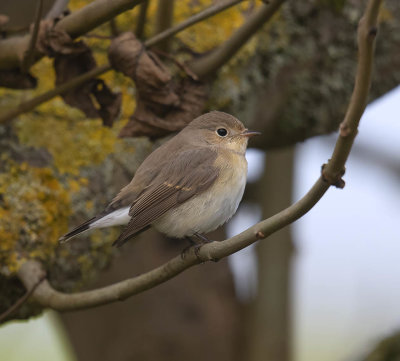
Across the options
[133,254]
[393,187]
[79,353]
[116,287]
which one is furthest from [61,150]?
[393,187]

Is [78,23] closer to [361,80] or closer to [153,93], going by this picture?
[153,93]

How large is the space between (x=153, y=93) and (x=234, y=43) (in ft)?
1.25

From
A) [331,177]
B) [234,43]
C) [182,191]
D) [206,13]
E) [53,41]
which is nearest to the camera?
[331,177]

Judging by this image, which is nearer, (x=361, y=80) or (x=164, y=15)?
(x=361, y=80)

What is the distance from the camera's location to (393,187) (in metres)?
4.68

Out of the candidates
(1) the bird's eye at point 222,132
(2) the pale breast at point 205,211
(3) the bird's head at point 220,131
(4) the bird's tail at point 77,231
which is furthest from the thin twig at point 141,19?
(4) the bird's tail at point 77,231

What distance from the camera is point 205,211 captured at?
279 cm

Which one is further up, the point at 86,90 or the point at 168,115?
the point at 86,90

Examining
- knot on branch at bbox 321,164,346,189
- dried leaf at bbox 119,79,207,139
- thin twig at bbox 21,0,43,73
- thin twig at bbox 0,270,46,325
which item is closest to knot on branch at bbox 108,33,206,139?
dried leaf at bbox 119,79,207,139

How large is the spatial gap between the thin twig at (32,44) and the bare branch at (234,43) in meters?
0.70

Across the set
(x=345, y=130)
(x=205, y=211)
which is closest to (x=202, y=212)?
(x=205, y=211)

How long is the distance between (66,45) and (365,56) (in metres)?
1.47

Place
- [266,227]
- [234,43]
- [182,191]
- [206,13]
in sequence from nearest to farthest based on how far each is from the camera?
[266,227] → [206,13] → [234,43] → [182,191]

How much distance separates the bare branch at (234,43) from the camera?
8.22ft
